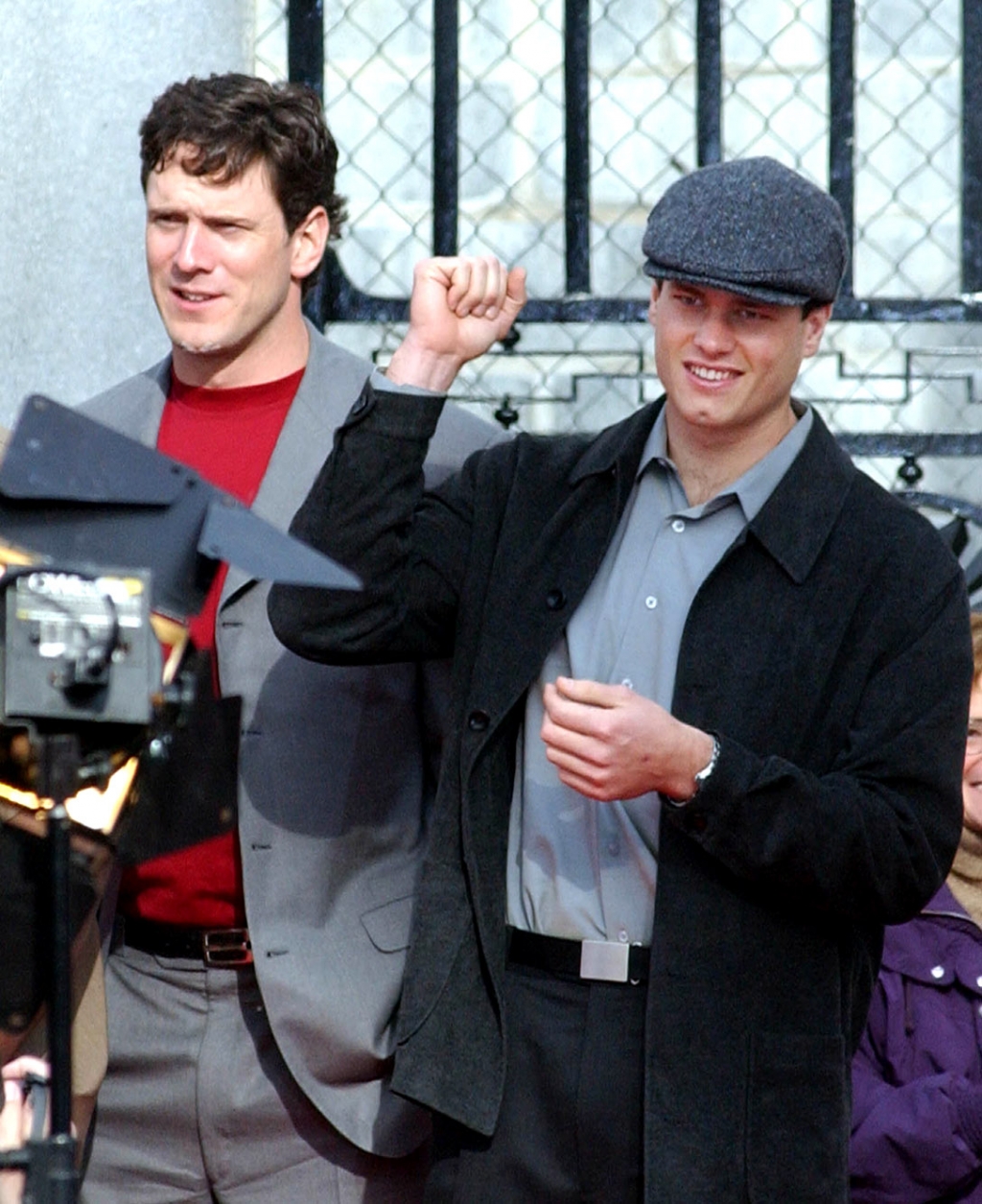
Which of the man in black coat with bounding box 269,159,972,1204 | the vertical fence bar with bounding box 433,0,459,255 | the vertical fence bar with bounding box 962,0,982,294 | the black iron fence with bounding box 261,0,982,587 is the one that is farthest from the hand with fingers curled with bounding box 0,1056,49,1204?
the vertical fence bar with bounding box 962,0,982,294

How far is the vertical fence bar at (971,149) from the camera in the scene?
13.7ft

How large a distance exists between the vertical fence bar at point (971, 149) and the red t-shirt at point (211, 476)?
5.59 feet

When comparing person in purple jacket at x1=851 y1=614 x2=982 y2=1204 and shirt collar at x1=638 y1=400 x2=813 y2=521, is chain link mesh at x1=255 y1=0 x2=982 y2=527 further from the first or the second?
shirt collar at x1=638 y1=400 x2=813 y2=521

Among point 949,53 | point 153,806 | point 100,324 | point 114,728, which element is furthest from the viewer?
point 949,53

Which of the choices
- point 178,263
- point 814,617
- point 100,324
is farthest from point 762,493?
point 100,324

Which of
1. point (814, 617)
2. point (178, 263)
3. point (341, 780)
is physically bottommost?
point (341, 780)

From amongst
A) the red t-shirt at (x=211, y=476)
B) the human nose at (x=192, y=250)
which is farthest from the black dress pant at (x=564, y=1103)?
the human nose at (x=192, y=250)

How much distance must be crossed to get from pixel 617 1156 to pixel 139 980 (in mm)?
732

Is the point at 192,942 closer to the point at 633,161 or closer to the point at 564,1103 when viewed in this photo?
the point at 564,1103

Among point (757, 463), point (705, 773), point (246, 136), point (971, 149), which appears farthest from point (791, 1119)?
point (971, 149)

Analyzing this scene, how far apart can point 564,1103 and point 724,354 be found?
83cm

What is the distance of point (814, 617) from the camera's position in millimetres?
2404

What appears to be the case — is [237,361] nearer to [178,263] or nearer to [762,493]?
[178,263]

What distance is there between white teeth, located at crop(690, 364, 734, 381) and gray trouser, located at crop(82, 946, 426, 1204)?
93 cm
